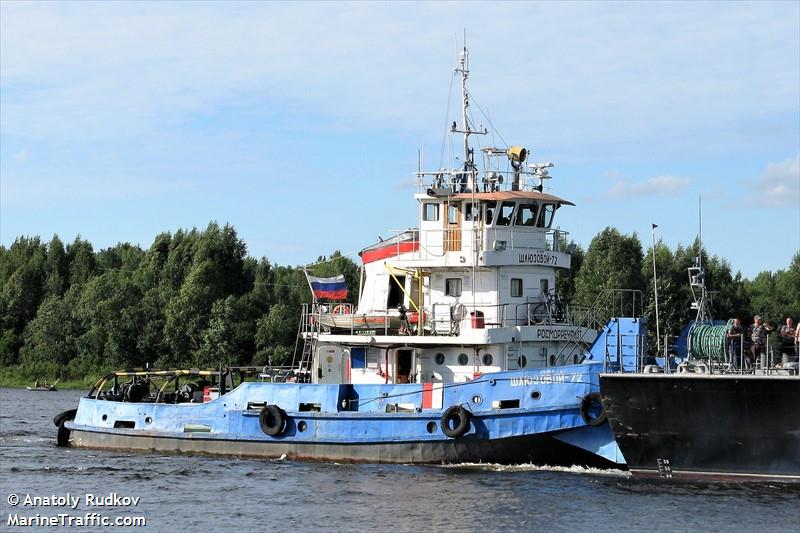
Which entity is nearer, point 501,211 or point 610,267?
point 501,211

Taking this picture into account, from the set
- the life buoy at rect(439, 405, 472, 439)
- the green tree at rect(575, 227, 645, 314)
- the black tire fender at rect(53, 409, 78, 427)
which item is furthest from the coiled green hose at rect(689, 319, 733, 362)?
the green tree at rect(575, 227, 645, 314)

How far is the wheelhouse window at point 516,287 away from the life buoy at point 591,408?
12.3 feet

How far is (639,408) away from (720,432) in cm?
159

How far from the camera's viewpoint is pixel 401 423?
26578 mm

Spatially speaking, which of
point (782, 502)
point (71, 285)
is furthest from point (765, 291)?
point (782, 502)

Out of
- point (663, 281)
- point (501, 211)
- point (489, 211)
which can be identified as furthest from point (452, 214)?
point (663, 281)

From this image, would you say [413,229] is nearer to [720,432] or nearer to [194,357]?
[720,432]

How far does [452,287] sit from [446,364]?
179cm

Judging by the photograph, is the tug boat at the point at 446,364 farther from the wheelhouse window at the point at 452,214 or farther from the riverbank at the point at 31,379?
the riverbank at the point at 31,379

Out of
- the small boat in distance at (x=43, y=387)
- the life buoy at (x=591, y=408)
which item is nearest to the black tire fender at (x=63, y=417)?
the life buoy at (x=591, y=408)

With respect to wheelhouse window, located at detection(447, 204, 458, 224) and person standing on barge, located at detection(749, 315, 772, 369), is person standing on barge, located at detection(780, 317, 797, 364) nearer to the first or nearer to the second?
person standing on barge, located at detection(749, 315, 772, 369)

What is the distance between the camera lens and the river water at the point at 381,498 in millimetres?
21047

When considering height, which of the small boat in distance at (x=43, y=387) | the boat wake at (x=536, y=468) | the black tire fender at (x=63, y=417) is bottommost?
the boat wake at (x=536, y=468)

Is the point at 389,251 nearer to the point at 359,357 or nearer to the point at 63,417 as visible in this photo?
the point at 359,357
